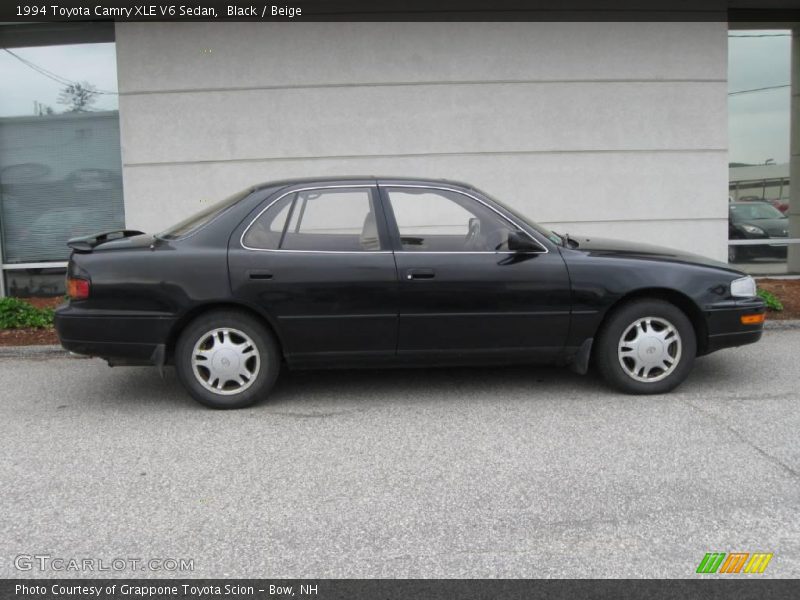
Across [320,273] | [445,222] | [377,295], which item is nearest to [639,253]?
[445,222]

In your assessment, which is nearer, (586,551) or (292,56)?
(586,551)

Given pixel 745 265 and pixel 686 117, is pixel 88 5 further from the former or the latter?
pixel 745 265

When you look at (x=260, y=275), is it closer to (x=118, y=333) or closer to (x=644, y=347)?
(x=118, y=333)

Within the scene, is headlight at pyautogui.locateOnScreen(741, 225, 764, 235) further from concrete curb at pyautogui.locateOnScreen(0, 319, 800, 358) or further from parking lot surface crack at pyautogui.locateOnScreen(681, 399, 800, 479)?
concrete curb at pyautogui.locateOnScreen(0, 319, 800, 358)

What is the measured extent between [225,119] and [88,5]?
1.99 m

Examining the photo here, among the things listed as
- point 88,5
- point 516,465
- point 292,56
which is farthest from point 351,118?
point 516,465

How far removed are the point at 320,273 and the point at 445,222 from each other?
0.95 metres

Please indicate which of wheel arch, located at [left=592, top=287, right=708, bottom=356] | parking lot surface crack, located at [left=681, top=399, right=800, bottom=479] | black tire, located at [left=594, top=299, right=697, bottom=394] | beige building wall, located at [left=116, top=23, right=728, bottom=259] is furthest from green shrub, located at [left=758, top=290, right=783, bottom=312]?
parking lot surface crack, located at [left=681, top=399, right=800, bottom=479]

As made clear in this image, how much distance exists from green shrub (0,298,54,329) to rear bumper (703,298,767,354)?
626cm
